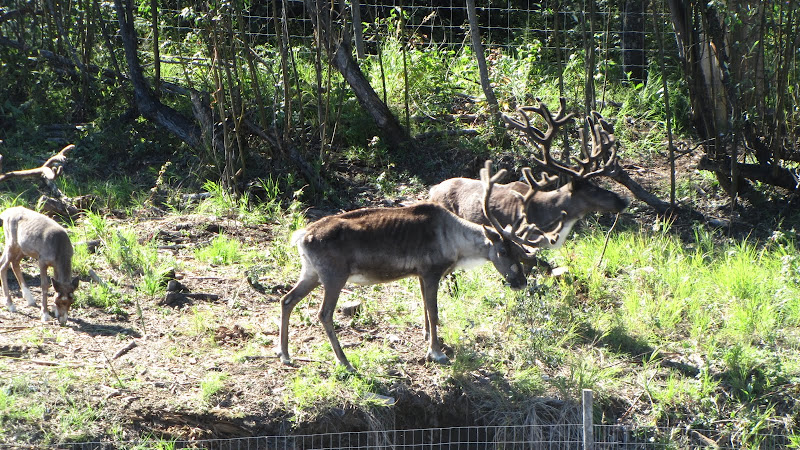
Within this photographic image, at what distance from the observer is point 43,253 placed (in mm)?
8172

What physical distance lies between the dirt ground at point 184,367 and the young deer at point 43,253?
0.67 feet

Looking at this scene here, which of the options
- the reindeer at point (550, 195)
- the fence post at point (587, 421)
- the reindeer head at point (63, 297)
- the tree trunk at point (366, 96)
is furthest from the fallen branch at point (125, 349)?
the tree trunk at point (366, 96)

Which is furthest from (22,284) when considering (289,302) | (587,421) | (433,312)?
(587,421)

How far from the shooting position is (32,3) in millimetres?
12930

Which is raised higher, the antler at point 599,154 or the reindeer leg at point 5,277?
the antler at point 599,154

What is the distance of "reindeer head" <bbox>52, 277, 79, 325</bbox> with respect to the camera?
317 inches

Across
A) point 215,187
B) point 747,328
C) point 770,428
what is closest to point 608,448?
point 770,428

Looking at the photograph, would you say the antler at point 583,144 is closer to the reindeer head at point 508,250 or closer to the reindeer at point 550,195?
the reindeer at point 550,195

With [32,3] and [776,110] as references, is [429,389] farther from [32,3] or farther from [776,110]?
[32,3]

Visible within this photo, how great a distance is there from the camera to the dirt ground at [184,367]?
278 inches

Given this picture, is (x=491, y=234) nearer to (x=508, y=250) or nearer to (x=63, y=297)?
(x=508, y=250)

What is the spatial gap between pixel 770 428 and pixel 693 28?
5.69m

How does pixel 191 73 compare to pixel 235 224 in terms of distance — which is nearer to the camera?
pixel 235 224

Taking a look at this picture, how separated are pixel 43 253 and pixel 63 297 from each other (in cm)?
44
